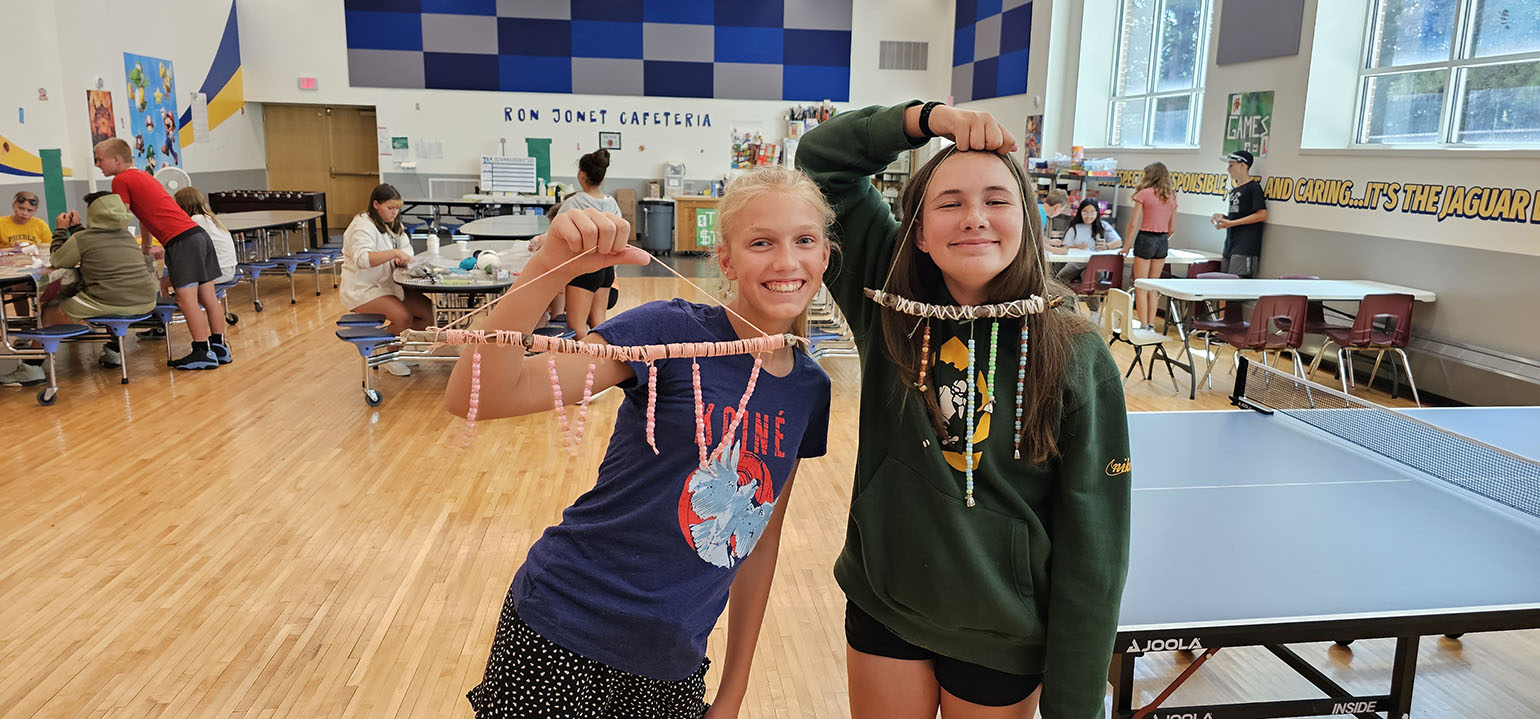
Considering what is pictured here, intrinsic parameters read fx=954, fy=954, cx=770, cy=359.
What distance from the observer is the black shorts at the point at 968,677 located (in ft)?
4.49

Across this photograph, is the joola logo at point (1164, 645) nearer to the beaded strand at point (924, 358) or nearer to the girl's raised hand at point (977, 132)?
the beaded strand at point (924, 358)

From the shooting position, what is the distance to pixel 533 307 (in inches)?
45.5

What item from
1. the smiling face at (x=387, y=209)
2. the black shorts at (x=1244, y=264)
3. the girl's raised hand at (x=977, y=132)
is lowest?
the black shorts at (x=1244, y=264)

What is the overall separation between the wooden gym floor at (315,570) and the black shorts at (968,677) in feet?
3.94

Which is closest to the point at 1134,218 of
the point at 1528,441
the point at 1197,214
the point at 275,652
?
the point at 1197,214

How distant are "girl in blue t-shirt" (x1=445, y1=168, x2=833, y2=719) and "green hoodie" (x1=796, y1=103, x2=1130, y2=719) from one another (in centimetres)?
16

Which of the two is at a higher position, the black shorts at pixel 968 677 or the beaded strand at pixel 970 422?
the beaded strand at pixel 970 422

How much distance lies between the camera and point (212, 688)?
260 cm

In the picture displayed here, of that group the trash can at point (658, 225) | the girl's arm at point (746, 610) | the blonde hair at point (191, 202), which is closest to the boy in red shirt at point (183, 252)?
the blonde hair at point (191, 202)

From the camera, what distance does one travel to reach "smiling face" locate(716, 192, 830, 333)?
1.30 meters

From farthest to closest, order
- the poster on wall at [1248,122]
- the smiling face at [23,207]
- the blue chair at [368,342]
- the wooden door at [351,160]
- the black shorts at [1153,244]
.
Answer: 1. the wooden door at [351,160]
2. the black shorts at [1153,244]
3. the poster on wall at [1248,122]
4. the smiling face at [23,207]
5. the blue chair at [368,342]

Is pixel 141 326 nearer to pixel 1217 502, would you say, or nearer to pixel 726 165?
pixel 1217 502

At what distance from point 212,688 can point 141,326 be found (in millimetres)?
5859

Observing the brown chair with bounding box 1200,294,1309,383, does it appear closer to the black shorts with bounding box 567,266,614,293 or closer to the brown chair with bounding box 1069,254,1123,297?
the brown chair with bounding box 1069,254,1123,297
